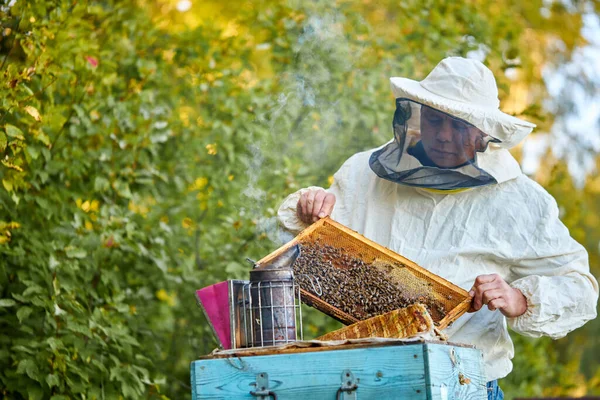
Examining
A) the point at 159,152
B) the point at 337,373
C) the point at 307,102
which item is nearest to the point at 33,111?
the point at 159,152

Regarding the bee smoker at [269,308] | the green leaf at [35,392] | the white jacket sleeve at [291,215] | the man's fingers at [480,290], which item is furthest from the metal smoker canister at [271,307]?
the green leaf at [35,392]

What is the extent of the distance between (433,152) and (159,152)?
252 cm

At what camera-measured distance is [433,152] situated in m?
3.20

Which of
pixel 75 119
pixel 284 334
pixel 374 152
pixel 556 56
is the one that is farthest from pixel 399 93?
pixel 556 56

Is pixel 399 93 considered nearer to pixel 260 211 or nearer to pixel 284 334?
pixel 284 334

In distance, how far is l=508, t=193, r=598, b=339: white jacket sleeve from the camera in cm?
286

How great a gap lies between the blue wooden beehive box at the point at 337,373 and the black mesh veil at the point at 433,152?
857 mm

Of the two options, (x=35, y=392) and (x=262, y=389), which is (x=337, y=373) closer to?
(x=262, y=389)

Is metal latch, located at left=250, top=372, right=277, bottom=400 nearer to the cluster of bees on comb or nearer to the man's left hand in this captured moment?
the cluster of bees on comb

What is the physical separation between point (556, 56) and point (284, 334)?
968 centimetres

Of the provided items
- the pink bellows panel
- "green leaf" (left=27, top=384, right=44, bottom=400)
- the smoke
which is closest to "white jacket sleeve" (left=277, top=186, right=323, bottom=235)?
the pink bellows panel

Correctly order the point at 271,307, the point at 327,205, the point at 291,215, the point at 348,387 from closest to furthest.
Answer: the point at 348,387, the point at 271,307, the point at 327,205, the point at 291,215

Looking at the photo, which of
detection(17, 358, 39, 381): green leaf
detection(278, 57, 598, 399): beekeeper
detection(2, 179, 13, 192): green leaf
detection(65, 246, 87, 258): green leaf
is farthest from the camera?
detection(65, 246, 87, 258): green leaf

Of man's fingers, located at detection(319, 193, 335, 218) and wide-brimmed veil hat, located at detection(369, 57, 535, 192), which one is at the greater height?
wide-brimmed veil hat, located at detection(369, 57, 535, 192)
